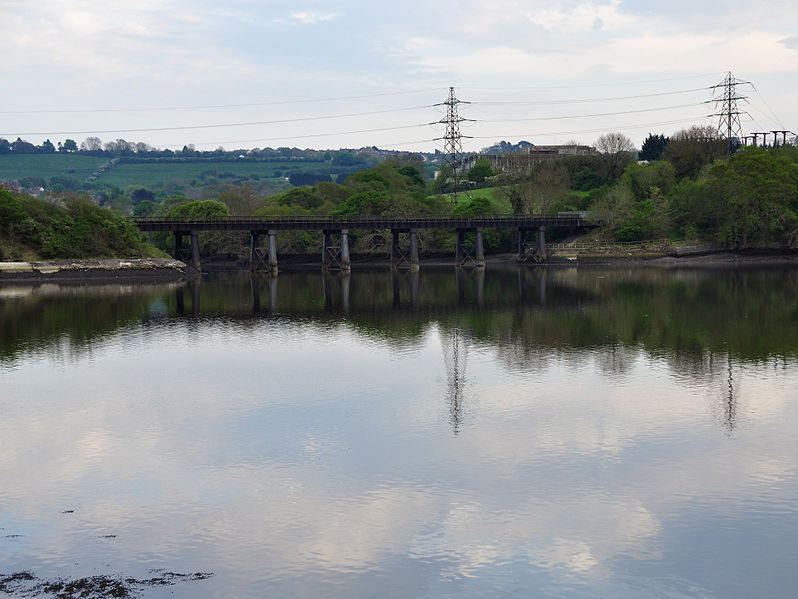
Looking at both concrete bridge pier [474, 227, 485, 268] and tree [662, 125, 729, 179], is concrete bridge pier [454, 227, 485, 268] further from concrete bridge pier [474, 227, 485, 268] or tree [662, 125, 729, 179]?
tree [662, 125, 729, 179]

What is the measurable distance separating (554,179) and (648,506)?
161 meters

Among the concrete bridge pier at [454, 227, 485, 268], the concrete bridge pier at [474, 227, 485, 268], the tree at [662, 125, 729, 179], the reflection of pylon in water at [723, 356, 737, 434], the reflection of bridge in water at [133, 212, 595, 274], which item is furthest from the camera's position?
the tree at [662, 125, 729, 179]

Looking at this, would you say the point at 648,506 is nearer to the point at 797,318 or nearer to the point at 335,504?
the point at 335,504

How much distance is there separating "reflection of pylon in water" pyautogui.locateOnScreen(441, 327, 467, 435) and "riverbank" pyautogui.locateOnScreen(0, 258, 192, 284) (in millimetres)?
80748

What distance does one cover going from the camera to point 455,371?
5062cm

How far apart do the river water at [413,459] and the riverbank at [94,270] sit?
64175 millimetres

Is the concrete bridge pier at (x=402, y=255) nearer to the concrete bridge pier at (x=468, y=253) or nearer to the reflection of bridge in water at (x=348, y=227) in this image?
the reflection of bridge in water at (x=348, y=227)

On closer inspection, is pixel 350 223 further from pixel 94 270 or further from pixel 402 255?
pixel 94 270

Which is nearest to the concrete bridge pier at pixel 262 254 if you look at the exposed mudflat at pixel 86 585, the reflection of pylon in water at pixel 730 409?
the reflection of pylon in water at pixel 730 409

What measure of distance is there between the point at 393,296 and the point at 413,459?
6557 centimetres

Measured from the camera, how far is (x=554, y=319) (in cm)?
7262

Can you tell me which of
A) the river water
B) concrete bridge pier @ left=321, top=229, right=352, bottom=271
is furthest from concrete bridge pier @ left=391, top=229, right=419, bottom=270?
the river water

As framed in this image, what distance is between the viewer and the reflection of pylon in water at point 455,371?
131ft

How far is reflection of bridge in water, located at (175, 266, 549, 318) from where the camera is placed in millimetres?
85438
